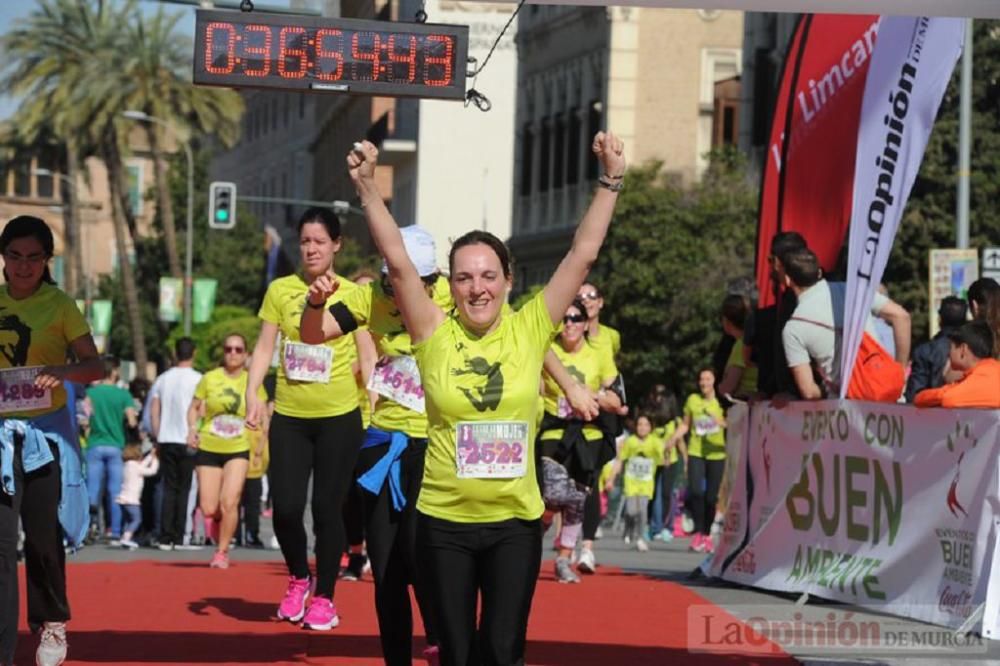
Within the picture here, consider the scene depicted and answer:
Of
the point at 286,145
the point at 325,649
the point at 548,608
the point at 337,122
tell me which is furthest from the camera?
the point at 286,145

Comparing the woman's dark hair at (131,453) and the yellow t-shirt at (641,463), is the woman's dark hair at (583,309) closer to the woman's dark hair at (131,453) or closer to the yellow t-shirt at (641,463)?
the yellow t-shirt at (641,463)

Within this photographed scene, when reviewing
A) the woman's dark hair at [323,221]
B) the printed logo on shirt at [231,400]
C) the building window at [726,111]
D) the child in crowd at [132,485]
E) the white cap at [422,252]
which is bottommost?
the child in crowd at [132,485]

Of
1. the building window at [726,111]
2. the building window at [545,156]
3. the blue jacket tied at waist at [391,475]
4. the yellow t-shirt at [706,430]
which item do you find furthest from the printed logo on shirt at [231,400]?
the building window at [545,156]

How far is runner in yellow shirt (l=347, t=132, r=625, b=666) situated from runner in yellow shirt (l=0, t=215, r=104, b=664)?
2284 mm

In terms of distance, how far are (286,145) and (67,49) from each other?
45108 mm

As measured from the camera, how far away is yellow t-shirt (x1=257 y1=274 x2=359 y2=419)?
35.9 ft

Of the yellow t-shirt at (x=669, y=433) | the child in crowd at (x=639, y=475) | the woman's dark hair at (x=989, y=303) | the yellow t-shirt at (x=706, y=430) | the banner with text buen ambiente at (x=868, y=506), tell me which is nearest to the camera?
the banner with text buen ambiente at (x=868, y=506)

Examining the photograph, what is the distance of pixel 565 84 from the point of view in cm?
5912

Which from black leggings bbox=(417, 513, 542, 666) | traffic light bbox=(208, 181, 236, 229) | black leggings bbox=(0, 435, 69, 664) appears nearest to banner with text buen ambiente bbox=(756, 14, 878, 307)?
black leggings bbox=(0, 435, 69, 664)

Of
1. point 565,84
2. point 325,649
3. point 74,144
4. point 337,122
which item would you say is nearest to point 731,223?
point 565,84

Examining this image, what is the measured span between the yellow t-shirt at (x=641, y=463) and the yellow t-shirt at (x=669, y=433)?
386 mm

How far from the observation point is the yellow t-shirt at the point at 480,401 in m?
6.86

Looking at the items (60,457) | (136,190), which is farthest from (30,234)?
(136,190)

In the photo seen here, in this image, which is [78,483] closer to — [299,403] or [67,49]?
[299,403]
